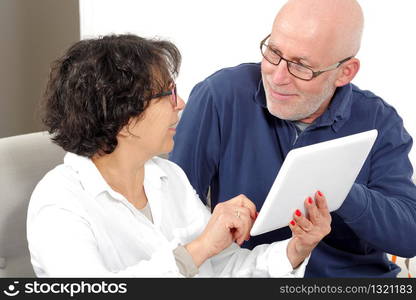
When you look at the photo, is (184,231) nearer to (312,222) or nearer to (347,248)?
(312,222)

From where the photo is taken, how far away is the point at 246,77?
84.9 inches

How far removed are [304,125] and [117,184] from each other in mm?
709

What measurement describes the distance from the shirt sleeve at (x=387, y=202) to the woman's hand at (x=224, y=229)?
0.97ft

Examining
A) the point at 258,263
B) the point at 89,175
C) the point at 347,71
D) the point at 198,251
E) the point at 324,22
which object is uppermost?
the point at 324,22

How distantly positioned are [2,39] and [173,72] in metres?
1.92

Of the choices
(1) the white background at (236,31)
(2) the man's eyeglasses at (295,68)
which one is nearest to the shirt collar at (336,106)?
(2) the man's eyeglasses at (295,68)

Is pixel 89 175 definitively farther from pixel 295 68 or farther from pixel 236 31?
pixel 236 31

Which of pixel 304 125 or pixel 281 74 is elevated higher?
pixel 281 74

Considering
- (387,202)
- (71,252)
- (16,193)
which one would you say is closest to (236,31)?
(387,202)

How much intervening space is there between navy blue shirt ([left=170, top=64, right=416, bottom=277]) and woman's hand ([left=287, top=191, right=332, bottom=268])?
397mm

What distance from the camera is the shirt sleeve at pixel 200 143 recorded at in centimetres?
206

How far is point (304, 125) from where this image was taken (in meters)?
2.09

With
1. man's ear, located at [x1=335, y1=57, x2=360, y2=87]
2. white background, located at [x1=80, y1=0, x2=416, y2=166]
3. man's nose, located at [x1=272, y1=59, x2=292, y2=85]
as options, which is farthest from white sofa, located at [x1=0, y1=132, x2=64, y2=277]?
white background, located at [x1=80, y1=0, x2=416, y2=166]

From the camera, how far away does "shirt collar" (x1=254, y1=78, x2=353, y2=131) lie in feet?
6.68
